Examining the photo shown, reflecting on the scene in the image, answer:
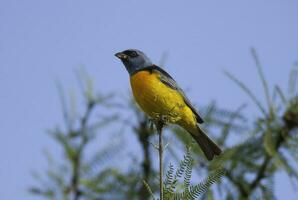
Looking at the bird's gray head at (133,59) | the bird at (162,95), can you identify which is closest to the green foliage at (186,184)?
the bird at (162,95)

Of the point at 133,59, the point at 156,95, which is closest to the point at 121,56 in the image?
the point at 133,59

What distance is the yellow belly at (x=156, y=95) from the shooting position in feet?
16.8

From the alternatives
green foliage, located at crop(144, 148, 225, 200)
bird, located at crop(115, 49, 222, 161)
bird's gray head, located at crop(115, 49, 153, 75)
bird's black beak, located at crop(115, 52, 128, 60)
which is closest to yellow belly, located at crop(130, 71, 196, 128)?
bird, located at crop(115, 49, 222, 161)

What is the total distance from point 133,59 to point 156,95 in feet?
4.23

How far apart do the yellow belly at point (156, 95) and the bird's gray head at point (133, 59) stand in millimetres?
490

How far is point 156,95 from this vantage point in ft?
17.2

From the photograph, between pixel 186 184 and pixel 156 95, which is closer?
pixel 186 184

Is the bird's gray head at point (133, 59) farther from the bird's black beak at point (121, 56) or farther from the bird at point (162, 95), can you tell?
the bird at point (162, 95)

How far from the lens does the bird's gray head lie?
6303 mm

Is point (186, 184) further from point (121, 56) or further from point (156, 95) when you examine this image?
point (121, 56)

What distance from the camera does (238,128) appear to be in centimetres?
307

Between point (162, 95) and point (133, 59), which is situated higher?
point (133, 59)

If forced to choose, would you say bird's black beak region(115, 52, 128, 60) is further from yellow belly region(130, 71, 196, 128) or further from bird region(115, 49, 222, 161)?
yellow belly region(130, 71, 196, 128)

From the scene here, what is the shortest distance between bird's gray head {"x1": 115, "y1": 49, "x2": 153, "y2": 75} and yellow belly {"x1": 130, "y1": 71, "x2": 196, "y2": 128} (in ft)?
1.61
